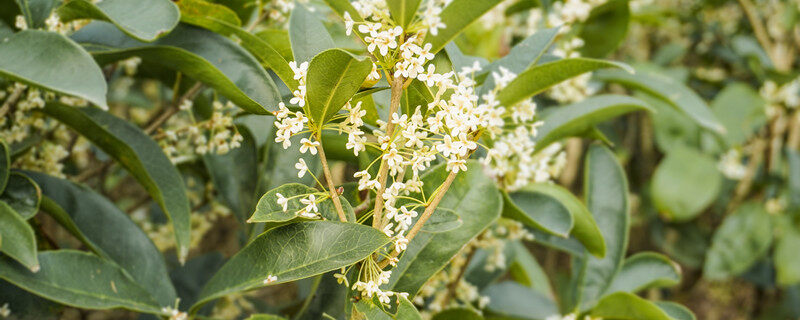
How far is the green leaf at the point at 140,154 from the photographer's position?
82cm

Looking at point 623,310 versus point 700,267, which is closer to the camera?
point 623,310

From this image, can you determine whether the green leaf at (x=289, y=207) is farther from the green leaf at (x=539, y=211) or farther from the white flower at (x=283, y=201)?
the green leaf at (x=539, y=211)

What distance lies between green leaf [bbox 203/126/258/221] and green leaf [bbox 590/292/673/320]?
0.58 m

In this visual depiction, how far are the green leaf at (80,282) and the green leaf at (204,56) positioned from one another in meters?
0.27

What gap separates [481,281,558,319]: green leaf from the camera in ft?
3.80

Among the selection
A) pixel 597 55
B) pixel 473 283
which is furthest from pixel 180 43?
pixel 597 55

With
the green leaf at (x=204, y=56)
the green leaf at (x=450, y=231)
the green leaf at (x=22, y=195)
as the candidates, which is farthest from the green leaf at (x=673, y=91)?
the green leaf at (x=22, y=195)

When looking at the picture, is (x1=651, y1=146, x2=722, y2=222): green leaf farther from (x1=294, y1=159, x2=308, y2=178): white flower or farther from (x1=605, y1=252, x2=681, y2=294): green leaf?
(x1=294, y1=159, x2=308, y2=178): white flower

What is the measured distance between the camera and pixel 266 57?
69 centimetres

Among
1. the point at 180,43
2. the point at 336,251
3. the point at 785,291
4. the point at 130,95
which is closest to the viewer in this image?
the point at 336,251

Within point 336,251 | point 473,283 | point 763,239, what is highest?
point 336,251

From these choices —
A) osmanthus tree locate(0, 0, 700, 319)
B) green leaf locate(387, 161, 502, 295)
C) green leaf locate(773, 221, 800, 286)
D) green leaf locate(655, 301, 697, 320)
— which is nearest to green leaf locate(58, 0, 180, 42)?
osmanthus tree locate(0, 0, 700, 319)

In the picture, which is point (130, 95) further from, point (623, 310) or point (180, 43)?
point (623, 310)

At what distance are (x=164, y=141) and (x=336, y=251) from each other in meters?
0.55
